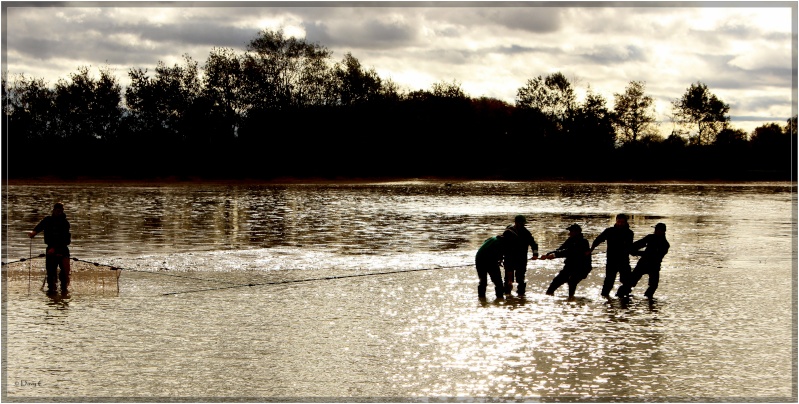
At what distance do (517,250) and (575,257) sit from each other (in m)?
0.92

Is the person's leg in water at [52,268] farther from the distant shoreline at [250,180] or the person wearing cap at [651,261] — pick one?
the distant shoreline at [250,180]

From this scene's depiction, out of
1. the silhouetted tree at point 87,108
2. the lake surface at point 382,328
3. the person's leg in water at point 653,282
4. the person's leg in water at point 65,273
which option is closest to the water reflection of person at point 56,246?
the person's leg in water at point 65,273

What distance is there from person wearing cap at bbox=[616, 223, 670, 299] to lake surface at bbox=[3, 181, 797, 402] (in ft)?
0.82

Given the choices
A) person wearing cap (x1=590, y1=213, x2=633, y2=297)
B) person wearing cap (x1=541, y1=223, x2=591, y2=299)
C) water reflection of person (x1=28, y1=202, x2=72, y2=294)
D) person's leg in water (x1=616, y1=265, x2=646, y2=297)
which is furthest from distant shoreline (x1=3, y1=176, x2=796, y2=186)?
person's leg in water (x1=616, y1=265, x2=646, y2=297)

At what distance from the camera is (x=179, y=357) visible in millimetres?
10008

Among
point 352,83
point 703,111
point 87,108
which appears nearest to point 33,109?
point 87,108

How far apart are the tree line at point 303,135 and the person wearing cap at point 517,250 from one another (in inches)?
2638

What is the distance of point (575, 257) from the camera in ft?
46.9

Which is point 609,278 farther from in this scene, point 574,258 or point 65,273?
point 65,273

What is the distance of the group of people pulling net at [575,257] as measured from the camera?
1406 cm

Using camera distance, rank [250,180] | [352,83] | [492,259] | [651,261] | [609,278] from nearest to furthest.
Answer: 1. [492,259]
2. [651,261]
3. [609,278]
4. [250,180]
5. [352,83]

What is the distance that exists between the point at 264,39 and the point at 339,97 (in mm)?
9598

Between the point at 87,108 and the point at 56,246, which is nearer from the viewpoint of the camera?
the point at 56,246

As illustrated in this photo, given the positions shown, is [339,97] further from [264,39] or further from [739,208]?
[739,208]
